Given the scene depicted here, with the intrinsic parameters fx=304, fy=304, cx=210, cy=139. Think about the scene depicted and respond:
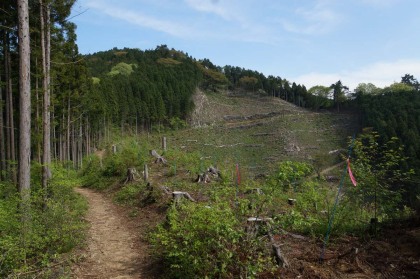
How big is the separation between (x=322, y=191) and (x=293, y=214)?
9.55 ft

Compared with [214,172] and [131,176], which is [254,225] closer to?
[214,172]

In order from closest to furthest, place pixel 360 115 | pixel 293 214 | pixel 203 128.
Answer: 1. pixel 293 214
2. pixel 203 128
3. pixel 360 115

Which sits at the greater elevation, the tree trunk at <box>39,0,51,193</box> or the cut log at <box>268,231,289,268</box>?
the tree trunk at <box>39,0,51,193</box>

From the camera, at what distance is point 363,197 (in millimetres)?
5512

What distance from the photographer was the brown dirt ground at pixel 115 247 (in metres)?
5.23

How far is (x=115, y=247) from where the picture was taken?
652cm

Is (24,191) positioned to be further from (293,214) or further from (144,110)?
(144,110)

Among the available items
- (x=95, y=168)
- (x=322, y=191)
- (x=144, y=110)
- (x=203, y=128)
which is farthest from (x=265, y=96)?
(x=322, y=191)

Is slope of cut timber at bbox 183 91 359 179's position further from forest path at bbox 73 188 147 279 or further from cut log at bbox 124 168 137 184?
forest path at bbox 73 188 147 279

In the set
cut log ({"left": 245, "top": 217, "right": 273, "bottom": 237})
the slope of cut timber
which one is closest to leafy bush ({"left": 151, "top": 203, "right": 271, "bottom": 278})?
cut log ({"left": 245, "top": 217, "right": 273, "bottom": 237})

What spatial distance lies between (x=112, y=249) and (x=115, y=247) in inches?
4.9

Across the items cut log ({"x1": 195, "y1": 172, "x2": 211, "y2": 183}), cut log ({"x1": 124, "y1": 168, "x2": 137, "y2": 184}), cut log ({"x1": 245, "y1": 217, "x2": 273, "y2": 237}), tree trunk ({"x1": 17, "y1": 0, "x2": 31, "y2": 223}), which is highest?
tree trunk ({"x1": 17, "y1": 0, "x2": 31, "y2": 223})

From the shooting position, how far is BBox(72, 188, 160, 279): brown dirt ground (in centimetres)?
523

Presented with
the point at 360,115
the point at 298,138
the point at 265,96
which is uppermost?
the point at 265,96
